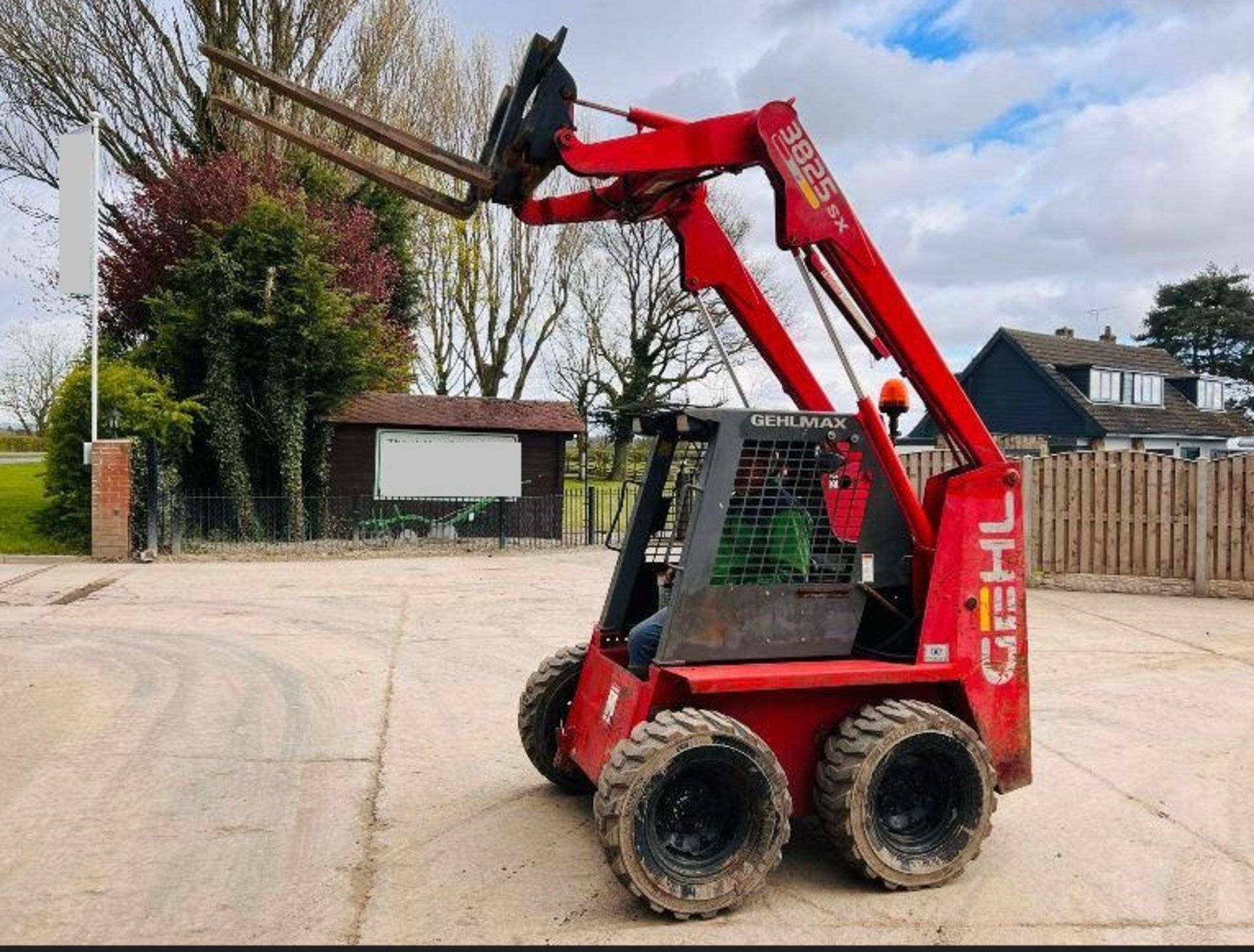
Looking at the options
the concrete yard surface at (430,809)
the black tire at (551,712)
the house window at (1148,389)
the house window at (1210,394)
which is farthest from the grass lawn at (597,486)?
the house window at (1210,394)

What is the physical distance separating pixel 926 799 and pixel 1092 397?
1539 inches

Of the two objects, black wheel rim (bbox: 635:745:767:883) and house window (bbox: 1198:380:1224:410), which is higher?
house window (bbox: 1198:380:1224:410)

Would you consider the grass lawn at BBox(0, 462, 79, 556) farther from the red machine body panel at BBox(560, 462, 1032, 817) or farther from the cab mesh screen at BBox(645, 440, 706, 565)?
the red machine body panel at BBox(560, 462, 1032, 817)

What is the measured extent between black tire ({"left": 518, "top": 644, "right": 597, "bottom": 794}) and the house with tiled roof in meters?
35.0

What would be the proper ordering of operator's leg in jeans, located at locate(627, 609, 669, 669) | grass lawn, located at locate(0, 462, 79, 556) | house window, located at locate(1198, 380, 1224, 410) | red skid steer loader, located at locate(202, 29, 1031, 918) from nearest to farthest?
1. red skid steer loader, located at locate(202, 29, 1031, 918)
2. operator's leg in jeans, located at locate(627, 609, 669, 669)
3. grass lawn, located at locate(0, 462, 79, 556)
4. house window, located at locate(1198, 380, 1224, 410)

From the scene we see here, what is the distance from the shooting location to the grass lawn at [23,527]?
18141mm

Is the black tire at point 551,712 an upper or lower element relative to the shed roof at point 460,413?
lower

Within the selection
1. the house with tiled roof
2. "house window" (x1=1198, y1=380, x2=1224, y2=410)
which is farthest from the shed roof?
"house window" (x1=1198, y1=380, x2=1224, y2=410)

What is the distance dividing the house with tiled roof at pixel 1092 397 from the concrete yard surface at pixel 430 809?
1219 inches

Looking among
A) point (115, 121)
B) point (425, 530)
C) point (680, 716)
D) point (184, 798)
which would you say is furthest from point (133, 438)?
point (680, 716)

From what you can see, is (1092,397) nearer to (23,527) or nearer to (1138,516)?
(1138,516)

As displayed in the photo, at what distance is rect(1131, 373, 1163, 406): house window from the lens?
139 feet

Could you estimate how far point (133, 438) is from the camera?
60.3 ft

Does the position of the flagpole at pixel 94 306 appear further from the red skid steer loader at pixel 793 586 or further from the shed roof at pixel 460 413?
the red skid steer loader at pixel 793 586
